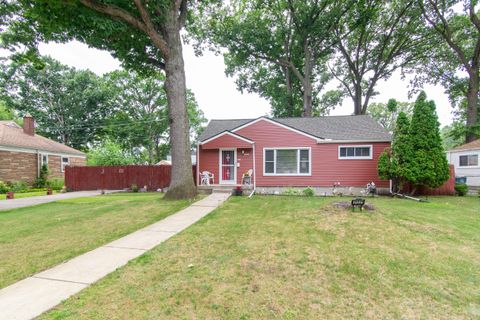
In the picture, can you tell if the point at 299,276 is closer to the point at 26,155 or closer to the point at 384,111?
the point at 26,155

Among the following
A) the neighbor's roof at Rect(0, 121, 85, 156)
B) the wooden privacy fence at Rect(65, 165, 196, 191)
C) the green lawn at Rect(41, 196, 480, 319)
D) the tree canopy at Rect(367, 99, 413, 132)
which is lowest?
the green lawn at Rect(41, 196, 480, 319)

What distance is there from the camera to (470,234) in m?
5.17

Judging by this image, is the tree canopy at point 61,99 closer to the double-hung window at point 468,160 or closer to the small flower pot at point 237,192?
the small flower pot at point 237,192

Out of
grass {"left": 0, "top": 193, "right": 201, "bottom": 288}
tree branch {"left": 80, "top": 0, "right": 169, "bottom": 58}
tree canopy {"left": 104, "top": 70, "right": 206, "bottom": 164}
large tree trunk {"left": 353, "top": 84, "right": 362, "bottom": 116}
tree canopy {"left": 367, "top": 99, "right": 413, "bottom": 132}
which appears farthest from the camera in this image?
tree canopy {"left": 367, "top": 99, "right": 413, "bottom": 132}

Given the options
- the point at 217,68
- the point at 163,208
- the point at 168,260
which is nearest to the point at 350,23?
the point at 217,68

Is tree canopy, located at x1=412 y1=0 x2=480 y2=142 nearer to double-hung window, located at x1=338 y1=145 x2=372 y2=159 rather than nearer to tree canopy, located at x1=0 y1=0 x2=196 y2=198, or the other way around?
double-hung window, located at x1=338 y1=145 x2=372 y2=159

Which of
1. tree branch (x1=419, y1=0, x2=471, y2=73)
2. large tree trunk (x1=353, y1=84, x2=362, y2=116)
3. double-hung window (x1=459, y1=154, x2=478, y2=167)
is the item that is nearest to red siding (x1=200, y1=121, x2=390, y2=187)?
double-hung window (x1=459, y1=154, x2=478, y2=167)

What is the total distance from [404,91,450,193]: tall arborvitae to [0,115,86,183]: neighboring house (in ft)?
81.0

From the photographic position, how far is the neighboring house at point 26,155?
1636 centimetres

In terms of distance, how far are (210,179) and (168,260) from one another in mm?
9534

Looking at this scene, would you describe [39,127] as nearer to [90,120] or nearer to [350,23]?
[90,120]

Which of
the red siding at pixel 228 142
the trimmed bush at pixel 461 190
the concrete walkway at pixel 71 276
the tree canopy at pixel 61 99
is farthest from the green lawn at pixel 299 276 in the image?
the tree canopy at pixel 61 99

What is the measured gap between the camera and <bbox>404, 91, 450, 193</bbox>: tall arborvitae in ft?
33.6

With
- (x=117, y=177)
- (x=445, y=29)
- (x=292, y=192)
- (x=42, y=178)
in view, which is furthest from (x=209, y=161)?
(x=445, y=29)
